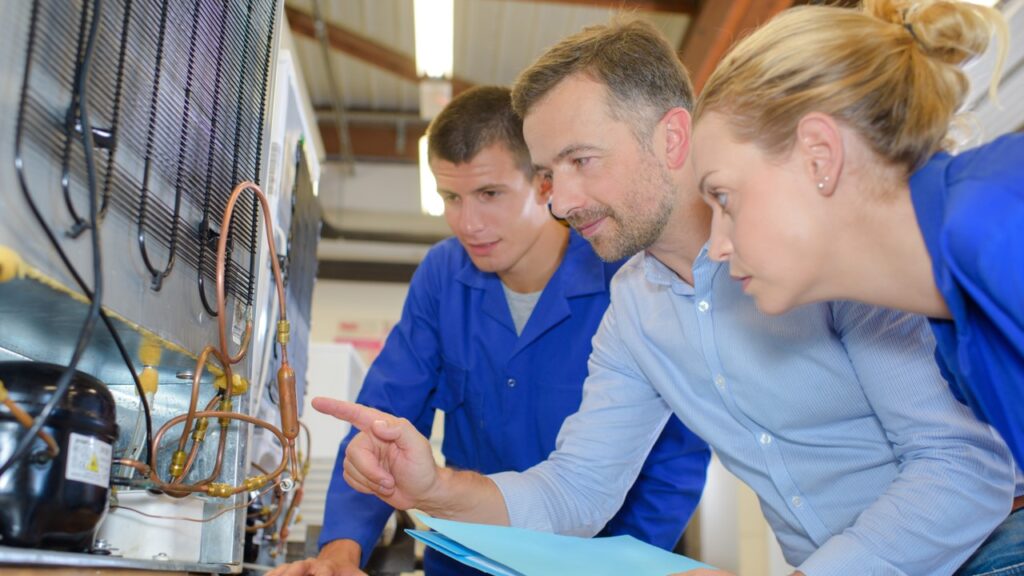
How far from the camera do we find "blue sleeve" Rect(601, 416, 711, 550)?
1.93m

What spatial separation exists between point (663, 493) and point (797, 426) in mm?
693

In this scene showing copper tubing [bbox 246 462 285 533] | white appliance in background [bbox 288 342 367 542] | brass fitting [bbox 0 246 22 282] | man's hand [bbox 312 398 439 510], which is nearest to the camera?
brass fitting [bbox 0 246 22 282]

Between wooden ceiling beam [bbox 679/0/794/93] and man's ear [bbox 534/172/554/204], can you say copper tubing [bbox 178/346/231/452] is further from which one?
wooden ceiling beam [bbox 679/0/794/93]

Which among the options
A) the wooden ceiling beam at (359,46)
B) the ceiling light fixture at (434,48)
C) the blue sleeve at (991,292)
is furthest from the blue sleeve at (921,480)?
the wooden ceiling beam at (359,46)

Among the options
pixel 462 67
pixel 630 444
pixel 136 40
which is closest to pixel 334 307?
pixel 462 67

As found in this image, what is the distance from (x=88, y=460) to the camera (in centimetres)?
78

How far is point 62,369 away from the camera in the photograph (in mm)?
771

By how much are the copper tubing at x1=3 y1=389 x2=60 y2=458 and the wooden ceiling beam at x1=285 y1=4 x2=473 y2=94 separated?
541 cm

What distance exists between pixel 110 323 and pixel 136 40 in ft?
0.88

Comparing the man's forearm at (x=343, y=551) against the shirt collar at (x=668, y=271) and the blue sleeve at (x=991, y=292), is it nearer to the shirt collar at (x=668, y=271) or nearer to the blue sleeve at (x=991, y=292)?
the shirt collar at (x=668, y=271)

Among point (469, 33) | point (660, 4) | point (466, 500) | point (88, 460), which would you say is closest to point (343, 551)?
point (466, 500)

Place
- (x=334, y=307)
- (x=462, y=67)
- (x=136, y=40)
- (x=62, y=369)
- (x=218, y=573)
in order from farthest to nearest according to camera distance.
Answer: (x=334, y=307), (x=462, y=67), (x=218, y=573), (x=136, y=40), (x=62, y=369)

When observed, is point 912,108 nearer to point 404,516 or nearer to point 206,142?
point 206,142

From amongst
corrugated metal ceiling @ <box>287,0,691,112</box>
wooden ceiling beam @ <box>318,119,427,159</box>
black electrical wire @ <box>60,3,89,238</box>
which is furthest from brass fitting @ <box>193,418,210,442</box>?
wooden ceiling beam @ <box>318,119,427,159</box>
